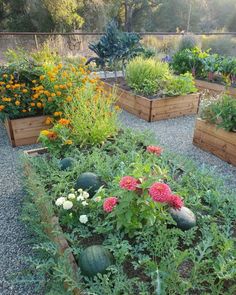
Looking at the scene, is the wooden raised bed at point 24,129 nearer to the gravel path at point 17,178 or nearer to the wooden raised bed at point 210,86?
the gravel path at point 17,178

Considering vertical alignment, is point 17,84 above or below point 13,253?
above

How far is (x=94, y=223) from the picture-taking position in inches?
76.8

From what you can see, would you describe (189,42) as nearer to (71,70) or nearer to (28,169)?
(71,70)

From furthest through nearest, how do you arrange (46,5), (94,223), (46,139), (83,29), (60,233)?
(83,29) → (46,5) → (46,139) → (94,223) → (60,233)

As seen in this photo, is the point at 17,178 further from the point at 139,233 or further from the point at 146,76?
the point at 146,76

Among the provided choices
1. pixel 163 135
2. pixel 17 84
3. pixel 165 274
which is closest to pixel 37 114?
pixel 17 84

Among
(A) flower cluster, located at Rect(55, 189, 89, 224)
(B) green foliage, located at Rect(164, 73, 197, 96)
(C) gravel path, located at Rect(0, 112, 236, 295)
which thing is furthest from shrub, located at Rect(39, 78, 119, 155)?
(B) green foliage, located at Rect(164, 73, 197, 96)

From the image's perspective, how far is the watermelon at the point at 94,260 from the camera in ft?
5.27

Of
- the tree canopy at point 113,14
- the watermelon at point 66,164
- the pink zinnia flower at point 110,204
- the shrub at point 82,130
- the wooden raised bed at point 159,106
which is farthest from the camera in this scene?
the tree canopy at point 113,14

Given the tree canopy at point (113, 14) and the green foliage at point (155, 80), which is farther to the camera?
the tree canopy at point (113, 14)

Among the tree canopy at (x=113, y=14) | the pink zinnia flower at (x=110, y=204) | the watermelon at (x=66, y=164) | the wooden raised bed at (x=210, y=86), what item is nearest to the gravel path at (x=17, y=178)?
the watermelon at (x=66, y=164)

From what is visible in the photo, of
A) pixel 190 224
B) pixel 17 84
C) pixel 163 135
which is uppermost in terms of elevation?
pixel 17 84

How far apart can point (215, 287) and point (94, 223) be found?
2.85 feet

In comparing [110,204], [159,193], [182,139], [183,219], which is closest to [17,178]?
[110,204]
